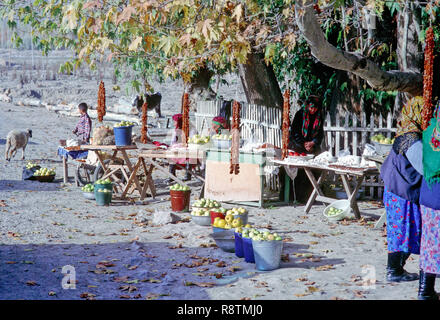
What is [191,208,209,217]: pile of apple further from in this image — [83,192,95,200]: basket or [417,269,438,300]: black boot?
[417,269,438,300]: black boot

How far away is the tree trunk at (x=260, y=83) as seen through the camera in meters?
13.0

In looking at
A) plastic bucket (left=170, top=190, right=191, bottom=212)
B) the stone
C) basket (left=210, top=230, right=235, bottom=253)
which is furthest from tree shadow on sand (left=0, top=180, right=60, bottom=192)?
basket (left=210, top=230, right=235, bottom=253)

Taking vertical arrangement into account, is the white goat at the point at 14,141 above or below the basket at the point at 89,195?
above

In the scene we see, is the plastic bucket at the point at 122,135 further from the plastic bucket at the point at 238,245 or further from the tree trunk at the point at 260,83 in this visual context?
the plastic bucket at the point at 238,245

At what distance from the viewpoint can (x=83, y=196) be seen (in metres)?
12.1

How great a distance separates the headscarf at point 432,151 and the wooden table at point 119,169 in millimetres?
6968

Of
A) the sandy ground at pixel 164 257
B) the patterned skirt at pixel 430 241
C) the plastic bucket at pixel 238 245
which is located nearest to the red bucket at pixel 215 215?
the sandy ground at pixel 164 257

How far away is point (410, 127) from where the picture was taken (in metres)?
6.08

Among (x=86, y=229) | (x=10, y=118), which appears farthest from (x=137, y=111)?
(x=86, y=229)

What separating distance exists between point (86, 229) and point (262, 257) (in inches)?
137

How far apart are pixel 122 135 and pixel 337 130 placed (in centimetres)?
430

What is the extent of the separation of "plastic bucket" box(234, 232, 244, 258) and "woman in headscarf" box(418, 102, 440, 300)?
7.84 ft

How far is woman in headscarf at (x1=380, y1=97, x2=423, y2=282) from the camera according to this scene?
19.8 ft

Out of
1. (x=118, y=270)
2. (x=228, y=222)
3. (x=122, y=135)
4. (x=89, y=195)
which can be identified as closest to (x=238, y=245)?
(x=228, y=222)
